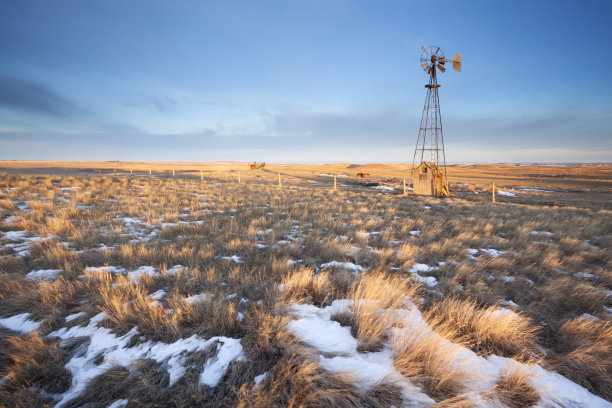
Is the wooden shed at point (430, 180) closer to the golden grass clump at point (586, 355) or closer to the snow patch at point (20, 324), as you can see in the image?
the golden grass clump at point (586, 355)

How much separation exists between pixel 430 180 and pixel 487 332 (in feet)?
63.6

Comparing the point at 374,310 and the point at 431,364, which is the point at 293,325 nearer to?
the point at 374,310

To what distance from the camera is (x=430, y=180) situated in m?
19.5

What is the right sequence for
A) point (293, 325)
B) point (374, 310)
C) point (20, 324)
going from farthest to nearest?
point (374, 310) < point (20, 324) < point (293, 325)

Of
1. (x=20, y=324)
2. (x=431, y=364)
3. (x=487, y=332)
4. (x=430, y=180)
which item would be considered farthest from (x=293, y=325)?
(x=430, y=180)

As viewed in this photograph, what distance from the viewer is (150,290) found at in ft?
11.0

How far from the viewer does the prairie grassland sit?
189 centimetres

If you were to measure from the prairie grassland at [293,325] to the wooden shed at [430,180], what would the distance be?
14.6 meters

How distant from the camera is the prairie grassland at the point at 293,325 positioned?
6.22 ft

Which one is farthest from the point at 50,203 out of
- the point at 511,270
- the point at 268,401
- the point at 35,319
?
the point at 511,270

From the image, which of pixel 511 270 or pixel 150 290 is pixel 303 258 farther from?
pixel 511 270

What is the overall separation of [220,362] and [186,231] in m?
5.12

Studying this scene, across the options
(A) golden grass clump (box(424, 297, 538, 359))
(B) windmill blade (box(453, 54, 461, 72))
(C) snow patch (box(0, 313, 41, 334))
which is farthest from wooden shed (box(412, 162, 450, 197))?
(C) snow patch (box(0, 313, 41, 334))

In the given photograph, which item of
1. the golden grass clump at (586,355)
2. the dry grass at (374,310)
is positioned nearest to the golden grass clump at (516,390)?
the golden grass clump at (586,355)
